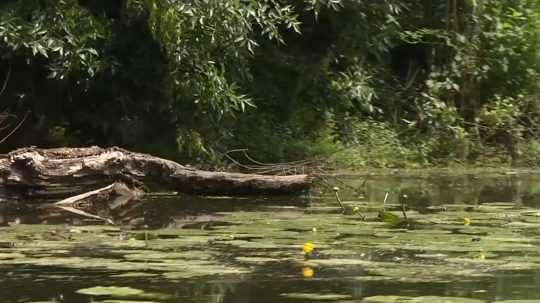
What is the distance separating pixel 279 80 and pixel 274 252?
24.0 feet

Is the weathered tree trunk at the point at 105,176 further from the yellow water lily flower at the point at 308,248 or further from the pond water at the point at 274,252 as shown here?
the yellow water lily flower at the point at 308,248

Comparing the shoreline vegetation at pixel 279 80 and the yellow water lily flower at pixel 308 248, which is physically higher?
the shoreline vegetation at pixel 279 80

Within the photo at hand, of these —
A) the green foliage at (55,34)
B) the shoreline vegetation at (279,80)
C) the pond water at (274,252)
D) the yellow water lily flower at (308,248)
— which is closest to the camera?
the pond water at (274,252)

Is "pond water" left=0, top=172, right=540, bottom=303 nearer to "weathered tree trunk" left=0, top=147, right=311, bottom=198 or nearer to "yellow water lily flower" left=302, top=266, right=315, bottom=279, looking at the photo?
"yellow water lily flower" left=302, top=266, right=315, bottom=279

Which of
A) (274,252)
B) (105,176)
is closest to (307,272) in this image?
(274,252)

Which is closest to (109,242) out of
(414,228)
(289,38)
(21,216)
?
(21,216)

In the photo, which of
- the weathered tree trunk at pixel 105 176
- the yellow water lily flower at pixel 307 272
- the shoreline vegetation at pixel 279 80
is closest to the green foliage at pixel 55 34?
the shoreline vegetation at pixel 279 80

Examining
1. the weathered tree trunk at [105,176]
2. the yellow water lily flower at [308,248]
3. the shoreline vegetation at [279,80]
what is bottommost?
the yellow water lily flower at [308,248]

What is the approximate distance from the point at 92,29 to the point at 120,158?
7.38 feet

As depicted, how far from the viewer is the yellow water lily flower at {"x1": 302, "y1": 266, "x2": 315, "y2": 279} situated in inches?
186

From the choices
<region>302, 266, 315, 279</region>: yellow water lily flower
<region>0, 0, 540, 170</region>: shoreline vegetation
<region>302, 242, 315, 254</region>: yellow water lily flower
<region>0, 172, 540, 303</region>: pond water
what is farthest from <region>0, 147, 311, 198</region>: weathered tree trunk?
<region>302, 266, 315, 279</region>: yellow water lily flower

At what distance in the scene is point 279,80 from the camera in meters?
12.6

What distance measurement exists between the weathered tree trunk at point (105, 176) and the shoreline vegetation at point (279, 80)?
5.16 ft

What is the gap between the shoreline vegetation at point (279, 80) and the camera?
9727 millimetres
